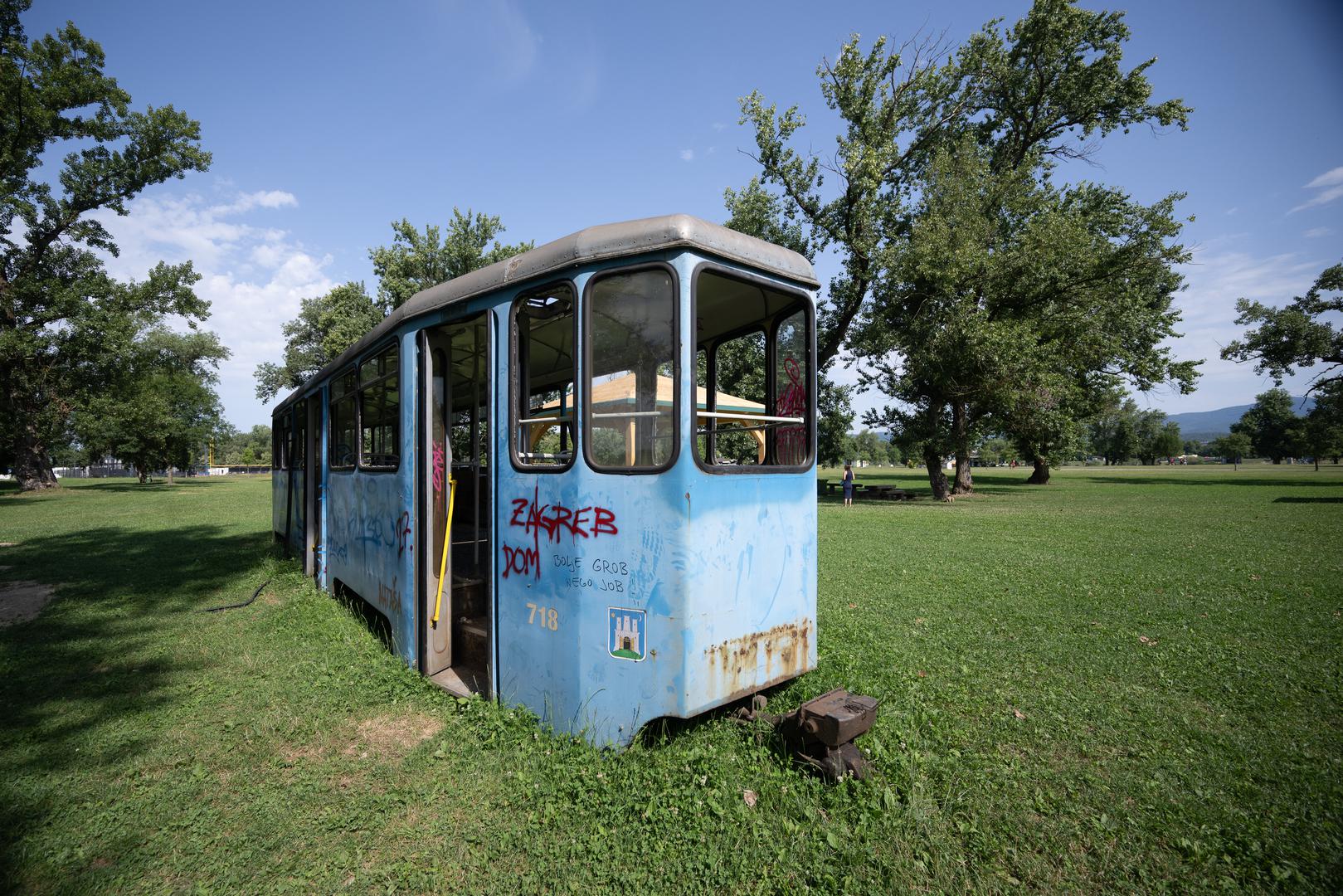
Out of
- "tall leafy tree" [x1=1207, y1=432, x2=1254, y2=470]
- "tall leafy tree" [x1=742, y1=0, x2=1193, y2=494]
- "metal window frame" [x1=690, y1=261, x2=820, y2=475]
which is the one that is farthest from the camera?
"tall leafy tree" [x1=1207, y1=432, x2=1254, y2=470]

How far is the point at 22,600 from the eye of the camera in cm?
759

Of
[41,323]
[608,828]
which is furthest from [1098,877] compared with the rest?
[41,323]

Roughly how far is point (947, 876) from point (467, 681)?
3414 mm

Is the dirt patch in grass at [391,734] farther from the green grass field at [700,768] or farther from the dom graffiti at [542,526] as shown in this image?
the dom graffiti at [542,526]

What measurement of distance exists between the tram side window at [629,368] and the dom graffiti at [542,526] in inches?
12.3

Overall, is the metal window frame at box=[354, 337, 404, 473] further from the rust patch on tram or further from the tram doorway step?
the rust patch on tram

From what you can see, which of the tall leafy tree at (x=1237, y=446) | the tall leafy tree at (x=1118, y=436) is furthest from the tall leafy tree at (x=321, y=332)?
the tall leafy tree at (x=1237, y=446)

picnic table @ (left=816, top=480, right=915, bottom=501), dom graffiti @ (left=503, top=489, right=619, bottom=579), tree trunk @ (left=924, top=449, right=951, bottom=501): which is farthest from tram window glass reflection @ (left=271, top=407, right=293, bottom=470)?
picnic table @ (left=816, top=480, right=915, bottom=501)

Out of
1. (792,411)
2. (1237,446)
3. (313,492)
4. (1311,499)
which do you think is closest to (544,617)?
(792,411)

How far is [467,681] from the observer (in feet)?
14.9

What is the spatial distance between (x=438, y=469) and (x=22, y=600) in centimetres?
741

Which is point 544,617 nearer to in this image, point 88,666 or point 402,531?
point 402,531

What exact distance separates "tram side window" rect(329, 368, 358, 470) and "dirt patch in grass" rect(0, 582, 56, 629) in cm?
372

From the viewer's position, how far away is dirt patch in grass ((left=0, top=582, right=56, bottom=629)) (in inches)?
268
